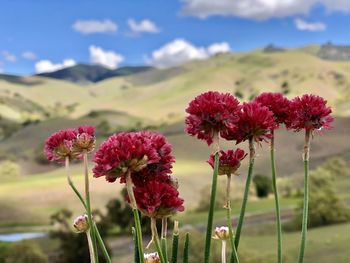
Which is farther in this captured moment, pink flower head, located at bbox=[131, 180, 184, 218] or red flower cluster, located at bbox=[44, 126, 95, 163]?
red flower cluster, located at bbox=[44, 126, 95, 163]

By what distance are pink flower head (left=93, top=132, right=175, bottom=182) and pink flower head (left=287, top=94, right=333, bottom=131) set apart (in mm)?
828

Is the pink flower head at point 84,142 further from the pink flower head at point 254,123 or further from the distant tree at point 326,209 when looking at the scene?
the distant tree at point 326,209

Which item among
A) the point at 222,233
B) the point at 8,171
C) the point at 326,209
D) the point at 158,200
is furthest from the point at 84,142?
the point at 8,171

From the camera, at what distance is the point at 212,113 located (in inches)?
97.5

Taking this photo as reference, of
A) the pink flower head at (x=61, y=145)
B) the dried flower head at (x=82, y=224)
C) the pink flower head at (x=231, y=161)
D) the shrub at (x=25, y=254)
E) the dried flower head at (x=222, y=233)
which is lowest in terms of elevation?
the shrub at (x=25, y=254)

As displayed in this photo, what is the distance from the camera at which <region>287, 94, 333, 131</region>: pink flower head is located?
297cm

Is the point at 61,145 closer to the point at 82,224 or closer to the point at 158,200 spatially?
the point at 82,224

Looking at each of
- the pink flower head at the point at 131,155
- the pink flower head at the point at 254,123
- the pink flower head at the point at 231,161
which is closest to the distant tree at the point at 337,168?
the pink flower head at the point at 231,161

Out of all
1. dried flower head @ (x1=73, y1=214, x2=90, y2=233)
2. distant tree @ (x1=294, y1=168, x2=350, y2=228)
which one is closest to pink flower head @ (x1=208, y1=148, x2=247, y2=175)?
dried flower head @ (x1=73, y1=214, x2=90, y2=233)

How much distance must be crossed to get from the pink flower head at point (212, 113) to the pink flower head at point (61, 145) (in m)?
0.54

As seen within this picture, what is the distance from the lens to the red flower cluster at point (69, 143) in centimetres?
265

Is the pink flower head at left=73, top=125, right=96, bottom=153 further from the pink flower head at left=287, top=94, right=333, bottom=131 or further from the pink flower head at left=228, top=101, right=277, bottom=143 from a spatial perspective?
the pink flower head at left=287, top=94, right=333, bottom=131

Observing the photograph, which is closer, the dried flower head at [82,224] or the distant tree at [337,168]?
the dried flower head at [82,224]

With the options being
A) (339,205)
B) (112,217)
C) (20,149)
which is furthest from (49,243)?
(20,149)
